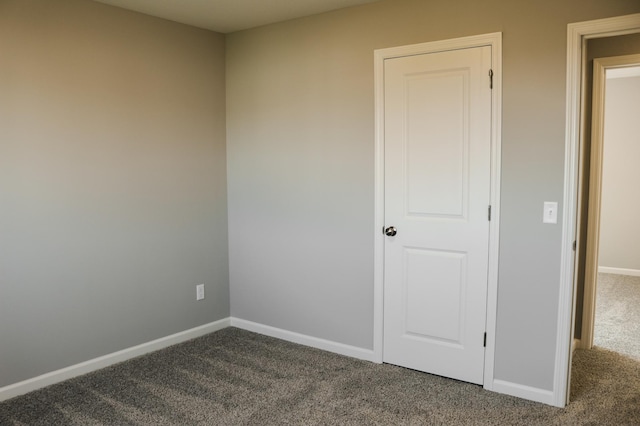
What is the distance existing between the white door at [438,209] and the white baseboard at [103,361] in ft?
4.99

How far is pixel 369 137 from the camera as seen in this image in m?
3.39

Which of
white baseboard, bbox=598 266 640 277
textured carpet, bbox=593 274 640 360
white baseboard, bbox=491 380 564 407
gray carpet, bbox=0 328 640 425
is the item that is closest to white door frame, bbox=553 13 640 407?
white baseboard, bbox=491 380 564 407

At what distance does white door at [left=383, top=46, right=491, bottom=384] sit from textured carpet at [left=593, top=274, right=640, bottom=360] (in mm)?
1466

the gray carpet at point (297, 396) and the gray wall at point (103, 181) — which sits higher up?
the gray wall at point (103, 181)

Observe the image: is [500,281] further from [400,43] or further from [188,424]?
[188,424]

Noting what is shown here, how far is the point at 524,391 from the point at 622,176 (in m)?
4.48

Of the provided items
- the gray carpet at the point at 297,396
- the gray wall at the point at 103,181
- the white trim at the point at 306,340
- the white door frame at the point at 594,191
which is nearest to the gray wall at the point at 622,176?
the white door frame at the point at 594,191

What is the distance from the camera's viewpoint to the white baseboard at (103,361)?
3.00 meters

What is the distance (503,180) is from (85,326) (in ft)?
9.03

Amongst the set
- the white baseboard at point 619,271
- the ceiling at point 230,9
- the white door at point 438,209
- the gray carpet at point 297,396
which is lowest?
the gray carpet at point 297,396

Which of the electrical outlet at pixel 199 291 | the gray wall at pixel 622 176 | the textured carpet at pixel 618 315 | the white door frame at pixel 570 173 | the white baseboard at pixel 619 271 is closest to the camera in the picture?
the white door frame at pixel 570 173

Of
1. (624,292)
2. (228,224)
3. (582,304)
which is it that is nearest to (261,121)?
(228,224)

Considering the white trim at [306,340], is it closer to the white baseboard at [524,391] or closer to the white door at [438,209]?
the white door at [438,209]

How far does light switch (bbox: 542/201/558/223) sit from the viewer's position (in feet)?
9.14
